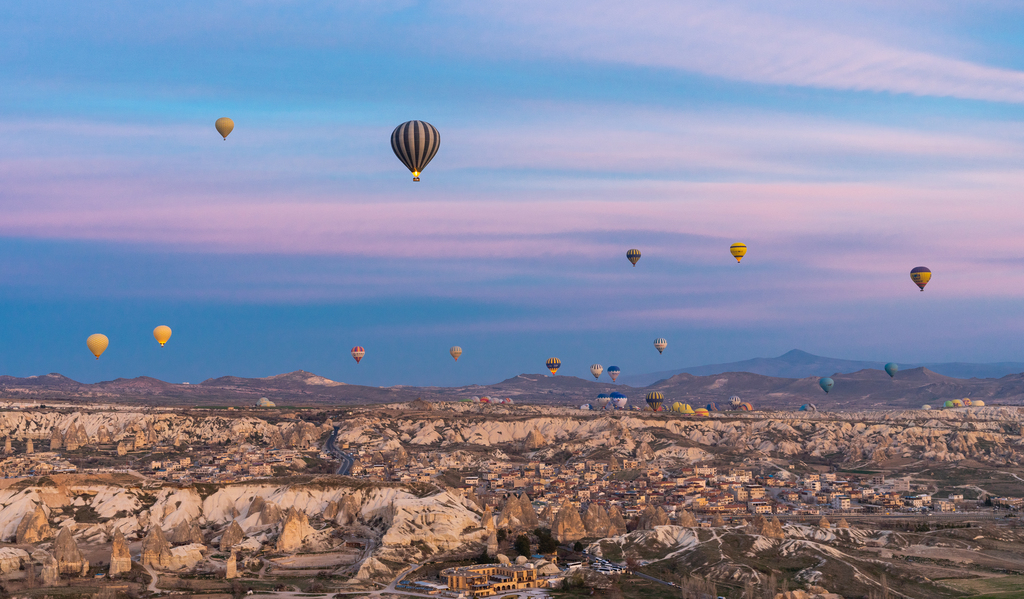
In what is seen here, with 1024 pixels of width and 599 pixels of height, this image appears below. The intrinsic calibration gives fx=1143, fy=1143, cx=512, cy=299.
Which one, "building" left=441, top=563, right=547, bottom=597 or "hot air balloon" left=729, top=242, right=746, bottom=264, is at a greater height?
"hot air balloon" left=729, top=242, right=746, bottom=264

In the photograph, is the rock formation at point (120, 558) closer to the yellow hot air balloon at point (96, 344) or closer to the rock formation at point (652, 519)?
the rock formation at point (652, 519)

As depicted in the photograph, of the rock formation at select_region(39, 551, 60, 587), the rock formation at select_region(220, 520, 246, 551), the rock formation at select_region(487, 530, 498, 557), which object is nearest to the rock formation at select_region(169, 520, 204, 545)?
the rock formation at select_region(220, 520, 246, 551)

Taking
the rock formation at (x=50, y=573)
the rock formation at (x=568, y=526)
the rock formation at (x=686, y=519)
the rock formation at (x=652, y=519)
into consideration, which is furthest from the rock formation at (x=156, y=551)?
the rock formation at (x=686, y=519)

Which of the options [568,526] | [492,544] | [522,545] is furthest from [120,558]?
[568,526]

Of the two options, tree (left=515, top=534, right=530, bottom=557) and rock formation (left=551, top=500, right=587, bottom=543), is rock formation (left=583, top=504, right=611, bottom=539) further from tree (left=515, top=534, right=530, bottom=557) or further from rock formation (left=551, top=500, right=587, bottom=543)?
tree (left=515, top=534, right=530, bottom=557)

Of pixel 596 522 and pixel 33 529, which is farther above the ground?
pixel 33 529

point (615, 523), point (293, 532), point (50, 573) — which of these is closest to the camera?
point (50, 573)

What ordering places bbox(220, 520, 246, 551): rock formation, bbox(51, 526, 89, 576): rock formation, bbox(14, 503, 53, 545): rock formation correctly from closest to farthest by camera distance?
1. bbox(51, 526, 89, 576): rock formation
2. bbox(220, 520, 246, 551): rock formation
3. bbox(14, 503, 53, 545): rock formation

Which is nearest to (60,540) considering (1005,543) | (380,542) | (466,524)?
(380,542)

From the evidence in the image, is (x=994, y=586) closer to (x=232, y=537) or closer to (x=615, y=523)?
(x=615, y=523)
